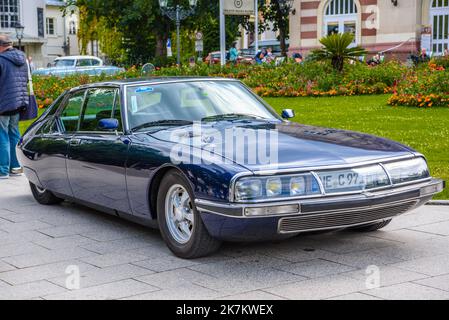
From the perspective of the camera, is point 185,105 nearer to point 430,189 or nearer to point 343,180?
point 343,180

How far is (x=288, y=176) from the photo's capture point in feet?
18.8

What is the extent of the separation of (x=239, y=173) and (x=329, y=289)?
1.03 metres

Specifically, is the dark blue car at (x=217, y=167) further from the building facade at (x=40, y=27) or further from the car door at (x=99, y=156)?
the building facade at (x=40, y=27)

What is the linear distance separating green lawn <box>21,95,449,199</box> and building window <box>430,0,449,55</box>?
2115cm

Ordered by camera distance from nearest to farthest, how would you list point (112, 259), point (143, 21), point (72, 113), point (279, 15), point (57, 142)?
point (112, 259), point (57, 142), point (72, 113), point (143, 21), point (279, 15)

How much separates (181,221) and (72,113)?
2648mm

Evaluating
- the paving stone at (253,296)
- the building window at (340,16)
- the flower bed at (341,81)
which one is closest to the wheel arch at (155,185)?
the paving stone at (253,296)

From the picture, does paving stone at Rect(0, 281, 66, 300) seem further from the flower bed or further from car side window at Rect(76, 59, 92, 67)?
car side window at Rect(76, 59, 92, 67)

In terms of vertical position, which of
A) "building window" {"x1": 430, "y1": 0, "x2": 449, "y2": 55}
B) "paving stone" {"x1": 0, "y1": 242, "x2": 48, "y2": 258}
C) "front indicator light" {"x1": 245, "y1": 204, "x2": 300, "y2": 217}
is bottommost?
"paving stone" {"x1": 0, "y1": 242, "x2": 48, "y2": 258}

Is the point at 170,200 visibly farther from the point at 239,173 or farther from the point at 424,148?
the point at 424,148

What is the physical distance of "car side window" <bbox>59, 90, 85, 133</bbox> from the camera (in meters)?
8.30

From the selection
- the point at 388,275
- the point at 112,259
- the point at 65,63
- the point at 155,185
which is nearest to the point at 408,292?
the point at 388,275

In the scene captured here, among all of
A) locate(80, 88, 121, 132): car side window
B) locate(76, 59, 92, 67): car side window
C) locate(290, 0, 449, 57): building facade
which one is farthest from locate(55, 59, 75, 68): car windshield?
locate(80, 88, 121, 132): car side window

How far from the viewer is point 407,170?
632 centimetres
